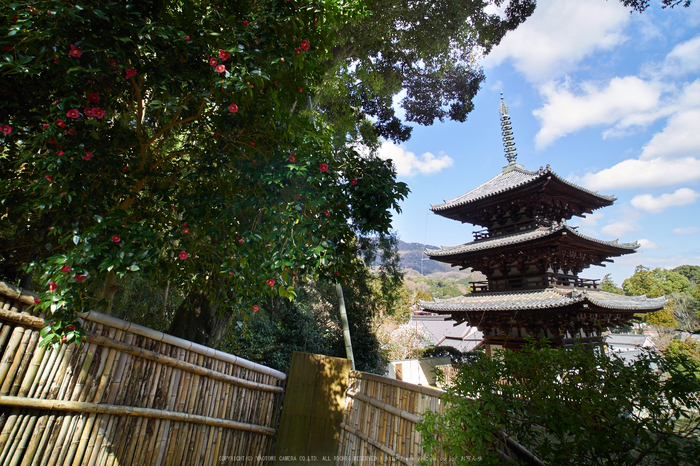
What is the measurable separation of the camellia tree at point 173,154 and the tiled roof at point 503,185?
24.1ft

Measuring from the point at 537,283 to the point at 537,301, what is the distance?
0.99 metres

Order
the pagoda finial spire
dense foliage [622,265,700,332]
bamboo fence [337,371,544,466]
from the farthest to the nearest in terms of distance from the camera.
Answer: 1. dense foliage [622,265,700,332]
2. the pagoda finial spire
3. bamboo fence [337,371,544,466]

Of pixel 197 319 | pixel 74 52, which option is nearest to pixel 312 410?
pixel 197 319

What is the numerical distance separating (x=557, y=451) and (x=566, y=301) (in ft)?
20.2

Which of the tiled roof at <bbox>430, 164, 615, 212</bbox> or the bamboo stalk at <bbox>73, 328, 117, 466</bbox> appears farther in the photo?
the tiled roof at <bbox>430, 164, 615, 212</bbox>

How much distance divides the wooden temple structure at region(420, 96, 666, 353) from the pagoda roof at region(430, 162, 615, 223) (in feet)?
0.08

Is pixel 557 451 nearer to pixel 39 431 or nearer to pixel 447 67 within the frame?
pixel 39 431

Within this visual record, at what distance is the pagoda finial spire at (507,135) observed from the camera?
1150 cm

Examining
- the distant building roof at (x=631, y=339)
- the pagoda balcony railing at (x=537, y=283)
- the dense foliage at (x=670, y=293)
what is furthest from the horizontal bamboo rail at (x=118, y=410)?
the dense foliage at (x=670, y=293)

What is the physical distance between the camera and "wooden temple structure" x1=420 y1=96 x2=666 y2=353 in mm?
7680

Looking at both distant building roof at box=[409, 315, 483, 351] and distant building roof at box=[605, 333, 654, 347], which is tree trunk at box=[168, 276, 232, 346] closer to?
distant building roof at box=[409, 315, 483, 351]

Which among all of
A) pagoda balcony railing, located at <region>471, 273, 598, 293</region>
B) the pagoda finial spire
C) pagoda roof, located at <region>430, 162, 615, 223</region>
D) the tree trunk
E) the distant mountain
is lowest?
the tree trunk

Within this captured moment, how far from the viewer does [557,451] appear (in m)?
1.80

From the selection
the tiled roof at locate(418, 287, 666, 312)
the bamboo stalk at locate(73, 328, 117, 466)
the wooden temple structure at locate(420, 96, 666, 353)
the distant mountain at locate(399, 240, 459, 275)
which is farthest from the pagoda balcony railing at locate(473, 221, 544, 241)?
the distant mountain at locate(399, 240, 459, 275)
